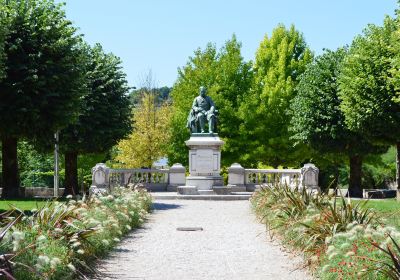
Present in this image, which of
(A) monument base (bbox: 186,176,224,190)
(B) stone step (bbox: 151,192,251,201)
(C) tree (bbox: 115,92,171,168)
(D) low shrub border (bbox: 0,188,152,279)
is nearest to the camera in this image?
(D) low shrub border (bbox: 0,188,152,279)

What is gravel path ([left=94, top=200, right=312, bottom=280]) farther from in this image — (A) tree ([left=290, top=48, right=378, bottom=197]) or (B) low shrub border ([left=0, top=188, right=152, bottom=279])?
(A) tree ([left=290, top=48, right=378, bottom=197])

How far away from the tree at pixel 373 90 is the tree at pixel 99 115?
40.4 ft

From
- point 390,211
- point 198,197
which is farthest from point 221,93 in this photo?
→ point 390,211

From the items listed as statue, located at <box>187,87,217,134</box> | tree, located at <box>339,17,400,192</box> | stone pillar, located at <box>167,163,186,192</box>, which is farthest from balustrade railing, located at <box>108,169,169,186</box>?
tree, located at <box>339,17,400,192</box>

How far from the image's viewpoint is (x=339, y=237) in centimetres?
919

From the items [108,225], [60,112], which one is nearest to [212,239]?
[108,225]

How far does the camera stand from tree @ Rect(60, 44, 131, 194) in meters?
32.1

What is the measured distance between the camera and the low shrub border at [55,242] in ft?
24.5

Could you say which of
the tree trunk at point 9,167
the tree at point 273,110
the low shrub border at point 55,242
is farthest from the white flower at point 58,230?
the tree at point 273,110

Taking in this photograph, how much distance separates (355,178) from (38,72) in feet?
67.0

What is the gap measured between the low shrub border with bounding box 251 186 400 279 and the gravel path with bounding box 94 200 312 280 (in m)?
0.40

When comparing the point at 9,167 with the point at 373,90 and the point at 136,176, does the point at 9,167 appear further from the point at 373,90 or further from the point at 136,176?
the point at 373,90

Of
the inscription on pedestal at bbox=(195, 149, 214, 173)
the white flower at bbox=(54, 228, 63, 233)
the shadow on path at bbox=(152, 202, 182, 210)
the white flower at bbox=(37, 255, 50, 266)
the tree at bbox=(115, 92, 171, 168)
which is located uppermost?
the tree at bbox=(115, 92, 171, 168)

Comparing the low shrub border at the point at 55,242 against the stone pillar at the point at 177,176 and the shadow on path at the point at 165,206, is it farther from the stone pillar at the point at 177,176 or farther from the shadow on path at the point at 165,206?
the stone pillar at the point at 177,176
